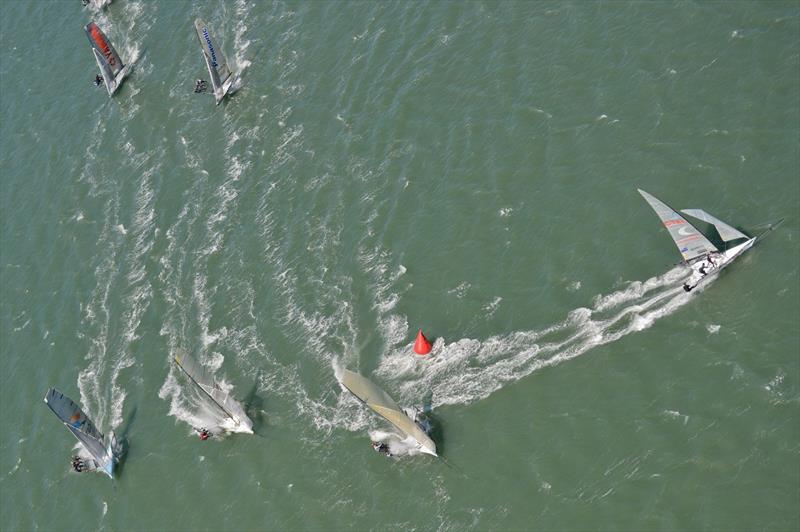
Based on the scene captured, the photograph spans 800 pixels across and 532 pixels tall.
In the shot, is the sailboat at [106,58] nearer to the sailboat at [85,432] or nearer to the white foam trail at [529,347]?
the sailboat at [85,432]

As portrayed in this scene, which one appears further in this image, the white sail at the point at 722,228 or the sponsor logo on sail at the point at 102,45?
the sponsor logo on sail at the point at 102,45

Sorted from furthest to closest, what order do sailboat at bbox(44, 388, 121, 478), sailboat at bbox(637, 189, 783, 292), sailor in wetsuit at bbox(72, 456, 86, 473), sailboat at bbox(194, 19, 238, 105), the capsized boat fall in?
sailboat at bbox(194, 19, 238, 105) → sailor in wetsuit at bbox(72, 456, 86, 473) → sailboat at bbox(44, 388, 121, 478) → sailboat at bbox(637, 189, 783, 292) → the capsized boat

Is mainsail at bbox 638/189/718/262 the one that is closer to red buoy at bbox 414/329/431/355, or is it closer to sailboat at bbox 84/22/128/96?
red buoy at bbox 414/329/431/355

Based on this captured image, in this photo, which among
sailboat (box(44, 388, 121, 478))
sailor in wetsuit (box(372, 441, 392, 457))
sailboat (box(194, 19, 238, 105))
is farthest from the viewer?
sailboat (box(194, 19, 238, 105))

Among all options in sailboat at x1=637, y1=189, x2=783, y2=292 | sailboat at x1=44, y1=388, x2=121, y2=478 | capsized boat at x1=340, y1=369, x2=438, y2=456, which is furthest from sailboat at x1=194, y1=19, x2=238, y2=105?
sailboat at x1=637, y1=189, x2=783, y2=292

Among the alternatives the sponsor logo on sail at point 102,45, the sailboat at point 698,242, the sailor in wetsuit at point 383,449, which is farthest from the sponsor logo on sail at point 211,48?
the sailboat at point 698,242

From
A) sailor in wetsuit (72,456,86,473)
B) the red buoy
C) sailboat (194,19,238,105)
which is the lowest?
sailor in wetsuit (72,456,86,473)

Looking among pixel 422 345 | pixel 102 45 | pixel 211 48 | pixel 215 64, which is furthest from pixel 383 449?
pixel 102 45

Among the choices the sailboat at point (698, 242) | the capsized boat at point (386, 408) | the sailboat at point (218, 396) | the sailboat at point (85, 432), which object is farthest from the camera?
the sailboat at point (85, 432)
